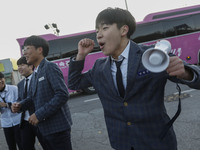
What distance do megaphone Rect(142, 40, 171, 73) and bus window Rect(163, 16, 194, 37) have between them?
411 inches

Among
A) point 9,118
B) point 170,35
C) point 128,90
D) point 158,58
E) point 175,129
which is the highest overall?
point 158,58

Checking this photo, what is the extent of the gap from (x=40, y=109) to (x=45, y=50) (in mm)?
895

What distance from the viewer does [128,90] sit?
→ 4.01 feet

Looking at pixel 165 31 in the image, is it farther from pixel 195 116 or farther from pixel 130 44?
pixel 130 44

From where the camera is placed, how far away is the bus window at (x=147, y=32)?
33.2 feet

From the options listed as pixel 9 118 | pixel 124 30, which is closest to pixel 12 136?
pixel 9 118

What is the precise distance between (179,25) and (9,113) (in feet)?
33.8

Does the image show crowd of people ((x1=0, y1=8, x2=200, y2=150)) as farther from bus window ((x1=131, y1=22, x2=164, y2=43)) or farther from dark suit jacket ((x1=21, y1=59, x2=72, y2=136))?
bus window ((x1=131, y1=22, x2=164, y2=43))

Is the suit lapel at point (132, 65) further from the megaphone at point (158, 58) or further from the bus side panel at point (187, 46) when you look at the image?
the bus side panel at point (187, 46)

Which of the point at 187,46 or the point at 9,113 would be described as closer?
the point at 9,113

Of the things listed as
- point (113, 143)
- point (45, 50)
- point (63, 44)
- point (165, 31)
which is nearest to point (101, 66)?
point (113, 143)

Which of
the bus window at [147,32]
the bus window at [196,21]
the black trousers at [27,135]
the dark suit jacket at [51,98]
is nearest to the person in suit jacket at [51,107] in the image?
the dark suit jacket at [51,98]

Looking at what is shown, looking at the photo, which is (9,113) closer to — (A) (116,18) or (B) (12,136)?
(B) (12,136)

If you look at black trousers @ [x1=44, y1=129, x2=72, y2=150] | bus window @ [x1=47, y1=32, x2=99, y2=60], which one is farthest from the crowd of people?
bus window @ [x1=47, y1=32, x2=99, y2=60]
